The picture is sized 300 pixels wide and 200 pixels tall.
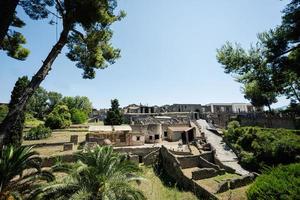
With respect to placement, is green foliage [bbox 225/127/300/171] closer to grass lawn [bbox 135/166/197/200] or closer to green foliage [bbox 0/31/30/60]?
grass lawn [bbox 135/166/197/200]

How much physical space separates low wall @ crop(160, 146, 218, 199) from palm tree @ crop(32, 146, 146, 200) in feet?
23.0

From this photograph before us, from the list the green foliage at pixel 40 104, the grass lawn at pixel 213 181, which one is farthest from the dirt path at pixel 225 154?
the green foliage at pixel 40 104

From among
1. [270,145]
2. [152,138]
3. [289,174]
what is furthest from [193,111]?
[289,174]

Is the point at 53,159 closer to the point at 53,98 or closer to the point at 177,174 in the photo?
the point at 177,174

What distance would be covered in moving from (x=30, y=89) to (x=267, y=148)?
2094 cm

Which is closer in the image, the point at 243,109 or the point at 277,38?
the point at 277,38

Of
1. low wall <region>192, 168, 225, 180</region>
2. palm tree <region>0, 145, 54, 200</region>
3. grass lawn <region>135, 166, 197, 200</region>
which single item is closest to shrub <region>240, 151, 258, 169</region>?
low wall <region>192, 168, 225, 180</region>

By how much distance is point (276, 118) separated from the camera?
32562mm

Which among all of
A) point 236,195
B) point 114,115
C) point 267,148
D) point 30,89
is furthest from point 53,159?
point 114,115

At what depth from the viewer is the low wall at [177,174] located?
1705 cm

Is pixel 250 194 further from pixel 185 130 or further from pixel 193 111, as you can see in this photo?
pixel 193 111

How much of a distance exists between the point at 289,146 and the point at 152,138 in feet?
75.2

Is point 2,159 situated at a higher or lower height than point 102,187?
higher

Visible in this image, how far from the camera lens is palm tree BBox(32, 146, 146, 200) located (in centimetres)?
1048
